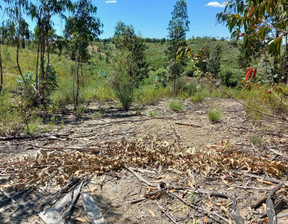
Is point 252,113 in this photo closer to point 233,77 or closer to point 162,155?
point 162,155

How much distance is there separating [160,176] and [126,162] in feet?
1.80

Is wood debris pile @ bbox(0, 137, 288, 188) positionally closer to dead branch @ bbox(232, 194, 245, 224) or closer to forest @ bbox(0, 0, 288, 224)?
forest @ bbox(0, 0, 288, 224)

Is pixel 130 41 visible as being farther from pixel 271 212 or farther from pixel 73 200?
pixel 271 212

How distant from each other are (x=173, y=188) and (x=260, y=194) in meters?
0.90

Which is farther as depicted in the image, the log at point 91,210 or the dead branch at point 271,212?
the log at point 91,210

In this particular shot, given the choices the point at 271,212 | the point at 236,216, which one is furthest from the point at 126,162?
the point at 271,212

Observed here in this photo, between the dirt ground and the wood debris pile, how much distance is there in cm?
1

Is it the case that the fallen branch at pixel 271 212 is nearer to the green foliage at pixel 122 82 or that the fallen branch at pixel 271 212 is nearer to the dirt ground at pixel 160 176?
the dirt ground at pixel 160 176

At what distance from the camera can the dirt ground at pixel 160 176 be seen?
219 cm

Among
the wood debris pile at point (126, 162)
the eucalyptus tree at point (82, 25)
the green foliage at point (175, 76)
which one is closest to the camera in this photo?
the wood debris pile at point (126, 162)

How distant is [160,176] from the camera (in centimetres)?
279

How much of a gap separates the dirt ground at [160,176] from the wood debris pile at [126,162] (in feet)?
0.04

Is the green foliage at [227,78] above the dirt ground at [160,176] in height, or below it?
above

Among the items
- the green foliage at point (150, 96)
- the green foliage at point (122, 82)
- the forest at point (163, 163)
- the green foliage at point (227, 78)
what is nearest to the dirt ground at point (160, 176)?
the forest at point (163, 163)
